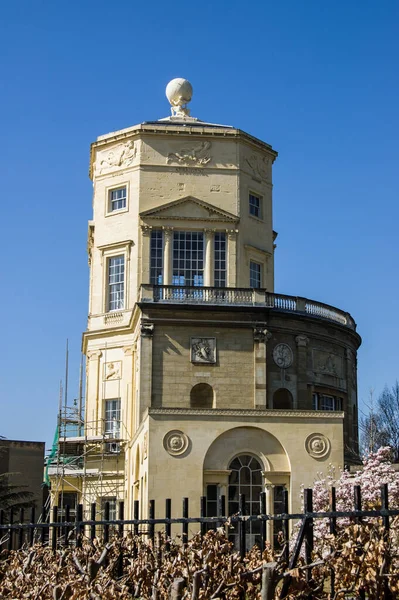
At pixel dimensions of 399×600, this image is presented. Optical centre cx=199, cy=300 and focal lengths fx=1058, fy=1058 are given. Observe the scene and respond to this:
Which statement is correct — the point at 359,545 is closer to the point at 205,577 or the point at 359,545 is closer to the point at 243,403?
the point at 205,577

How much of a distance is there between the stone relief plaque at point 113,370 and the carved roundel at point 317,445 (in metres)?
12.7

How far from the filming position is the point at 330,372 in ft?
173

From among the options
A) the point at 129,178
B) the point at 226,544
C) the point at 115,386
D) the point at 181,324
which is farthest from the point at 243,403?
the point at 226,544

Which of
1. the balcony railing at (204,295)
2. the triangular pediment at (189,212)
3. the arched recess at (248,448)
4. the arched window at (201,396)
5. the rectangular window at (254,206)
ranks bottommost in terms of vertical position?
the arched recess at (248,448)

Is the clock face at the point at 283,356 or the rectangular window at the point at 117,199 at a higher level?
the rectangular window at the point at 117,199

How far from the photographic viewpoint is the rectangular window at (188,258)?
173ft

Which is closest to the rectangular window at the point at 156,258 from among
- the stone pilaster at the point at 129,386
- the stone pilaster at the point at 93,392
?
the stone pilaster at the point at 129,386

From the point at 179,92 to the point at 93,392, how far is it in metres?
17.2

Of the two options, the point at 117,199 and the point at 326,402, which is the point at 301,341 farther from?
the point at 117,199

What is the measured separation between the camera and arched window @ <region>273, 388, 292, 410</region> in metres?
50.6

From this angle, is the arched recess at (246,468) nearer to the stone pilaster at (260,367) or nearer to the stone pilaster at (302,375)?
the stone pilaster at (260,367)

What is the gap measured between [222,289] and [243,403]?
5.33 m

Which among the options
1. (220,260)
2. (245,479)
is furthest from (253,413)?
(220,260)

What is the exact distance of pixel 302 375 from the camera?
2003 inches
